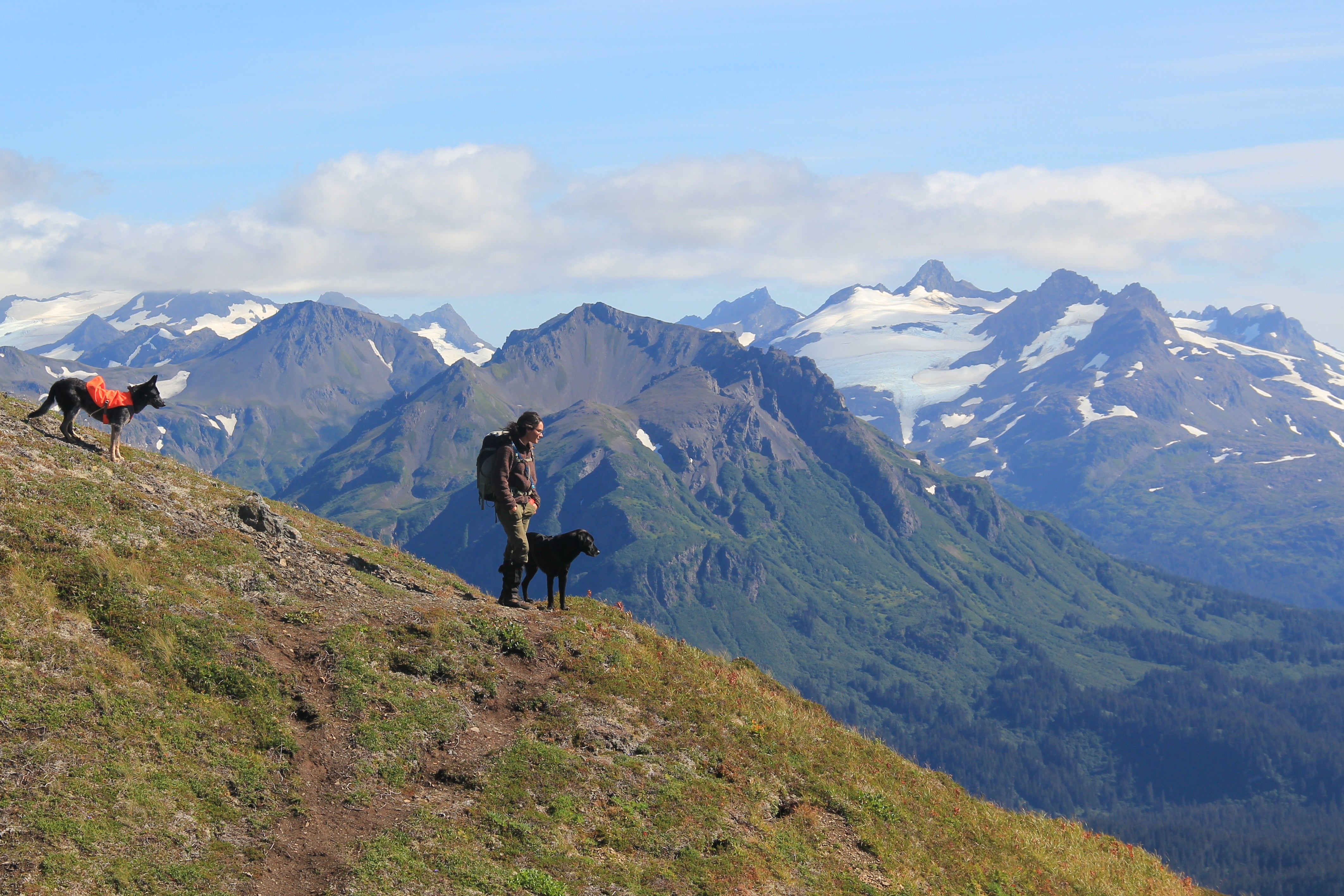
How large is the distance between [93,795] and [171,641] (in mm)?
5219

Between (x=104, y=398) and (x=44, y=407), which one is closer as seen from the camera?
(x=44, y=407)

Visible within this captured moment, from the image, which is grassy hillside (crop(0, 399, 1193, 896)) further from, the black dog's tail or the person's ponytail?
the person's ponytail

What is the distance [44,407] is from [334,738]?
18071mm

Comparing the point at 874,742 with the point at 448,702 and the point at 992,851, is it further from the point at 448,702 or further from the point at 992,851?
the point at 448,702

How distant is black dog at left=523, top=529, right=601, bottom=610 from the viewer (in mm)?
31375

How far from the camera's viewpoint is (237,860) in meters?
18.6

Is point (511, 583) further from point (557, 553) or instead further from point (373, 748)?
point (373, 748)

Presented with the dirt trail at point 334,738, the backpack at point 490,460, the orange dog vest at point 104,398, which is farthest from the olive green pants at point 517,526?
the orange dog vest at point 104,398

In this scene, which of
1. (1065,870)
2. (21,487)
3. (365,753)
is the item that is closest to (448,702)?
(365,753)

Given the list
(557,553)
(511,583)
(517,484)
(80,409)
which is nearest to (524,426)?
(517,484)

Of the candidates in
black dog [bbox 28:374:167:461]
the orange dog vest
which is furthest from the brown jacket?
the orange dog vest

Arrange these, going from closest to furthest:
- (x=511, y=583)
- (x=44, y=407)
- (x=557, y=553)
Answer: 1. (x=511, y=583)
2. (x=557, y=553)
3. (x=44, y=407)

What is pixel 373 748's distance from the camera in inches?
891

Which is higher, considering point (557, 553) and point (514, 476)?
point (514, 476)
